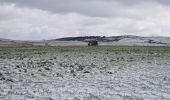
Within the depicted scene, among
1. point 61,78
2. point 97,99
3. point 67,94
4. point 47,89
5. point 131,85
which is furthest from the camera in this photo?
point 61,78

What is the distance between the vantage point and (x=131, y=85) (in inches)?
538

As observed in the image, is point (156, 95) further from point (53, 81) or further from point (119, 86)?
point (53, 81)

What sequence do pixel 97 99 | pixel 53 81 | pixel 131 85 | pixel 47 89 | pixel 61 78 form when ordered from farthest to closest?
1. pixel 61 78
2. pixel 53 81
3. pixel 131 85
4. pixel 47 89
5. pixel 97 99

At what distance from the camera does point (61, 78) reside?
15797 mm

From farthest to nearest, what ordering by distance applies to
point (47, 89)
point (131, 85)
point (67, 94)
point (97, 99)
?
point (131, 85), point (47, 89), point (67, 94), point (97, 99)

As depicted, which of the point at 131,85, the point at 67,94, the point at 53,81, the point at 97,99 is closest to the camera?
the point at 97,99

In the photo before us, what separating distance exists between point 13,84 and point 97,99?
4693 millimetres

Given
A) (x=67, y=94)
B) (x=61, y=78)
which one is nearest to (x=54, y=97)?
(x=67, y=94)

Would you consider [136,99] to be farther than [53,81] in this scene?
No

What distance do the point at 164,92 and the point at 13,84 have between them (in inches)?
249

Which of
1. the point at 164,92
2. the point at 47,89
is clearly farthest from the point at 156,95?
the point at 47,89

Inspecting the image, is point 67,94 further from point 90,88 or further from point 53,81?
point 53,81

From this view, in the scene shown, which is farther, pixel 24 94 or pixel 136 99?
pixel 24 94

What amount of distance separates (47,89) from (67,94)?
131 centimetres
